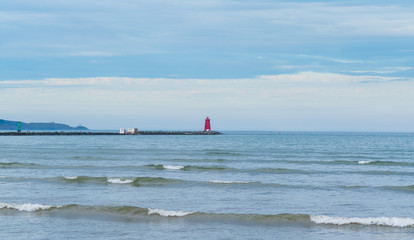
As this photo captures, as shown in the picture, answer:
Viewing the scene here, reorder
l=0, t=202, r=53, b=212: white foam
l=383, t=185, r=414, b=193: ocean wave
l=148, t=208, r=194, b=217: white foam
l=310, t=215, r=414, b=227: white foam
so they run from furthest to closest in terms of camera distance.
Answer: l=383, t=185, r=414, b=193: ocean wave < l=0, t=202, r=53, b=212: white foam < l=148, t=208, r=194, b=217: white foam < l=310, t=215, r=414, b=227: white foam

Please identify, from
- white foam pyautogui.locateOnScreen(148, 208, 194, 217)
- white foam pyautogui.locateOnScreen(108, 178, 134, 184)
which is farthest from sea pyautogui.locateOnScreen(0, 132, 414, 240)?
white foam pyautogui.locateOnScreen(108, 178, 134, 184)

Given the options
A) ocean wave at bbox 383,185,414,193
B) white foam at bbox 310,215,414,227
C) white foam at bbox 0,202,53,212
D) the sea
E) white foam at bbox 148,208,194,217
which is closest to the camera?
the sea

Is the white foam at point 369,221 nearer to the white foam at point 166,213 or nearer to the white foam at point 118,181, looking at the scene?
the white foam at point 166,213

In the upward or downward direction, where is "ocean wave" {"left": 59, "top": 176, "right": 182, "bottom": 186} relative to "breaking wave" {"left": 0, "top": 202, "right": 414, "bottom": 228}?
upward

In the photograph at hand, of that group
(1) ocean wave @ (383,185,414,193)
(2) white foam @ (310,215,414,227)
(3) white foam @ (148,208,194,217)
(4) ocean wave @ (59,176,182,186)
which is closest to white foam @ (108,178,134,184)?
(4) ocean wave @ (59,176,182,186)

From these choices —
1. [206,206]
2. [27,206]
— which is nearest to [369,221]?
[206,206]

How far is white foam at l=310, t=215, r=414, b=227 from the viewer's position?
14.1 meters

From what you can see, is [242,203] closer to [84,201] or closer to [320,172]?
[84,201]

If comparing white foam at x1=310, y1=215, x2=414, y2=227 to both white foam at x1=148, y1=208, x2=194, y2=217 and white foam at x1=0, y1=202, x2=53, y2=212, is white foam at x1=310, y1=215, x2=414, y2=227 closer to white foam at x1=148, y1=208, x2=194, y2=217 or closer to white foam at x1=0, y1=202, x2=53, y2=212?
white foam at x1=148, y1=208, x2=194, y2=217

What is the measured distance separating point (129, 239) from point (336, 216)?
22.0ft

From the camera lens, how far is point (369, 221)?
1435 centimetres

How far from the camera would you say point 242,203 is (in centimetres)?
1783

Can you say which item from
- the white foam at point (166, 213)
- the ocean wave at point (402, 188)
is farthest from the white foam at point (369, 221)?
the ocean wave at point (402, 188)

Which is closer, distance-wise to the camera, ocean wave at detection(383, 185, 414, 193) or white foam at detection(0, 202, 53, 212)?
white foam at detection(0, 202, 53, 212)
